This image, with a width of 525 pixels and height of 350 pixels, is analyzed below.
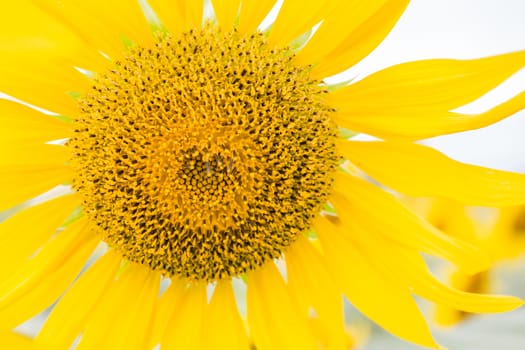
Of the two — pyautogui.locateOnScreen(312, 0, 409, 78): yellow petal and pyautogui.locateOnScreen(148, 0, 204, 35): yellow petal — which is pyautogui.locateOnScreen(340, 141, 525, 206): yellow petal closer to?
pyautogui.locateOnScreen(312, 0, 409, 78): yellow petal

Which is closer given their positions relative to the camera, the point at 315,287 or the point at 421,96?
the point at 421,96

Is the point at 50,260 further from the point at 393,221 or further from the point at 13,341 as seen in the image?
the point at 393,221

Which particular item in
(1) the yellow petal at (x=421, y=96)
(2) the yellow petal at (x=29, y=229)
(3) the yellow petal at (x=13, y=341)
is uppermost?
(1) the yellow petal at (x=421, y=96)

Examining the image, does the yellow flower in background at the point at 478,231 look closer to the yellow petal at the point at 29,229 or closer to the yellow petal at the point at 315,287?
the yellow petal at the point at 315,287

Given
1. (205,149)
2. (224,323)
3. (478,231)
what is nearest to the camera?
(205,149)

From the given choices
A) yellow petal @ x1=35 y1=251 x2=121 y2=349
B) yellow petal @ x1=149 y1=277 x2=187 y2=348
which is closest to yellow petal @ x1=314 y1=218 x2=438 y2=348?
yellow petal @ x1=149 y1=277 x2=187 y2=348

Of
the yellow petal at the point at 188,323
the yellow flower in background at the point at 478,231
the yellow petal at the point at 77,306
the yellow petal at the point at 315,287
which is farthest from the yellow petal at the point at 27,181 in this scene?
the yellow flower in background at the point at 478,231

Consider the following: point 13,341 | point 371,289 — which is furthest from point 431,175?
point 13,341
